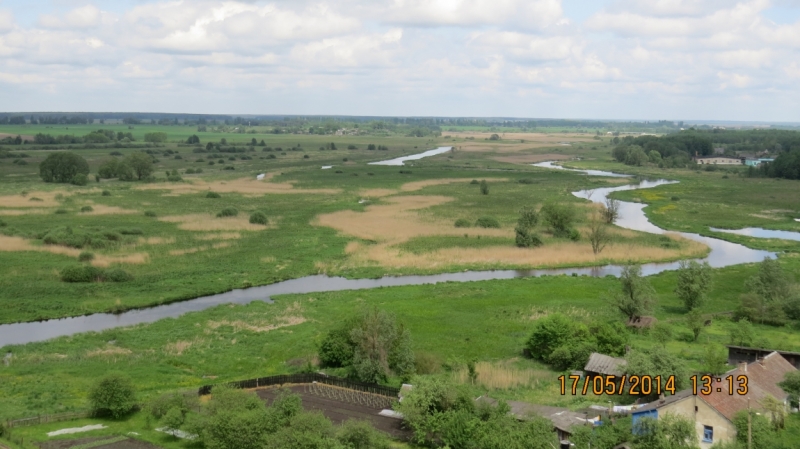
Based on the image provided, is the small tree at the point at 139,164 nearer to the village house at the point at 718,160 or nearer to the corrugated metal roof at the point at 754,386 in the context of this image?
the corrugated metal roof at the point at 754,386

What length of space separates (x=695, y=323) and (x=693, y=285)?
5.25 m

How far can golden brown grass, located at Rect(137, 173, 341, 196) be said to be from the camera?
88713mm

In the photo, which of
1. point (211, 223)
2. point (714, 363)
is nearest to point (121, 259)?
point (211, 223)

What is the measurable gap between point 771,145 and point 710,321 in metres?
146

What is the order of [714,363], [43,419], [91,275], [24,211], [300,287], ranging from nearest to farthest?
1. [43,419]
2. [714,363]
3. [91,275]
4. [300,287]
5. [24,211]

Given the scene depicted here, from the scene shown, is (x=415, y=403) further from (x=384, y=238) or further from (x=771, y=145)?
(x=771, y=145)

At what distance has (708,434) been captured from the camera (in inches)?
792

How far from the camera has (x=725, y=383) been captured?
867 inches

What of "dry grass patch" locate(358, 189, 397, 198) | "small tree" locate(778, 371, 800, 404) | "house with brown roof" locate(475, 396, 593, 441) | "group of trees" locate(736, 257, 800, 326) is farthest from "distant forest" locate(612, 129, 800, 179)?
"house with brown roof" locate(475, 396, 593, 441)

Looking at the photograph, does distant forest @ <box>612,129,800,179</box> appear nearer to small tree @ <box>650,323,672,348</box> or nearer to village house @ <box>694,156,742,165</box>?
village house @ <box>694,156,742,165</box>

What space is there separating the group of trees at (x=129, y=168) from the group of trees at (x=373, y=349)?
80.2 meters

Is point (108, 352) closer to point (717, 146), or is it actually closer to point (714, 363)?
point (714, 363)

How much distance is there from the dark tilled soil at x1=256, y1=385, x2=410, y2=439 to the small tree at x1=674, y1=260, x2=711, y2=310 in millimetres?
20559

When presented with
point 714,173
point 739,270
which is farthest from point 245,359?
point 714,173
